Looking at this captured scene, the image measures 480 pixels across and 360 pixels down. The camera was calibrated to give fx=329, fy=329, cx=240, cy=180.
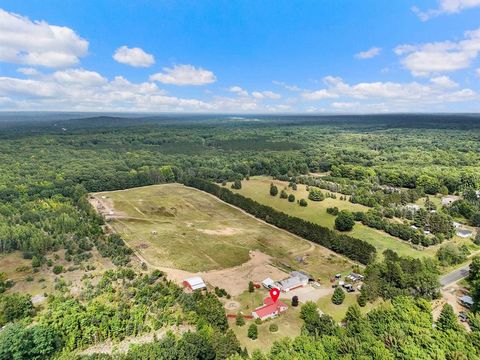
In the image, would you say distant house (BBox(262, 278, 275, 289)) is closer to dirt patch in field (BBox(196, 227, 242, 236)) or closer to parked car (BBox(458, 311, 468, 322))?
dirt patch in field (BBox(196, 227, 242, 236))

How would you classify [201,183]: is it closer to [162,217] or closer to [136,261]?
[162,217]

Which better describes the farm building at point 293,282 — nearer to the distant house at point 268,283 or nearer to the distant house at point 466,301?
the distant house at point 268,283

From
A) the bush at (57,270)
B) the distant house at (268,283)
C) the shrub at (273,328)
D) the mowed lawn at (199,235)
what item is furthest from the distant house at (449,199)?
the bush at (57,270)

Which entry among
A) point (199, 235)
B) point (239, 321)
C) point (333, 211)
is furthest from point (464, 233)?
point (199, 235)

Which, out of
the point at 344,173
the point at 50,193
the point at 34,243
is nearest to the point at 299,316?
the point at 34,243

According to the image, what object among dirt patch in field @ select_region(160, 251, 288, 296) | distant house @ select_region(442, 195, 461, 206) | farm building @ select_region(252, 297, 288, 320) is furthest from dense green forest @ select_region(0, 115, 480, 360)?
farm building @ select_region(252, 297, 288, 320)

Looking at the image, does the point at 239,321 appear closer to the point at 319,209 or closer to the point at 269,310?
the point at 269,310
